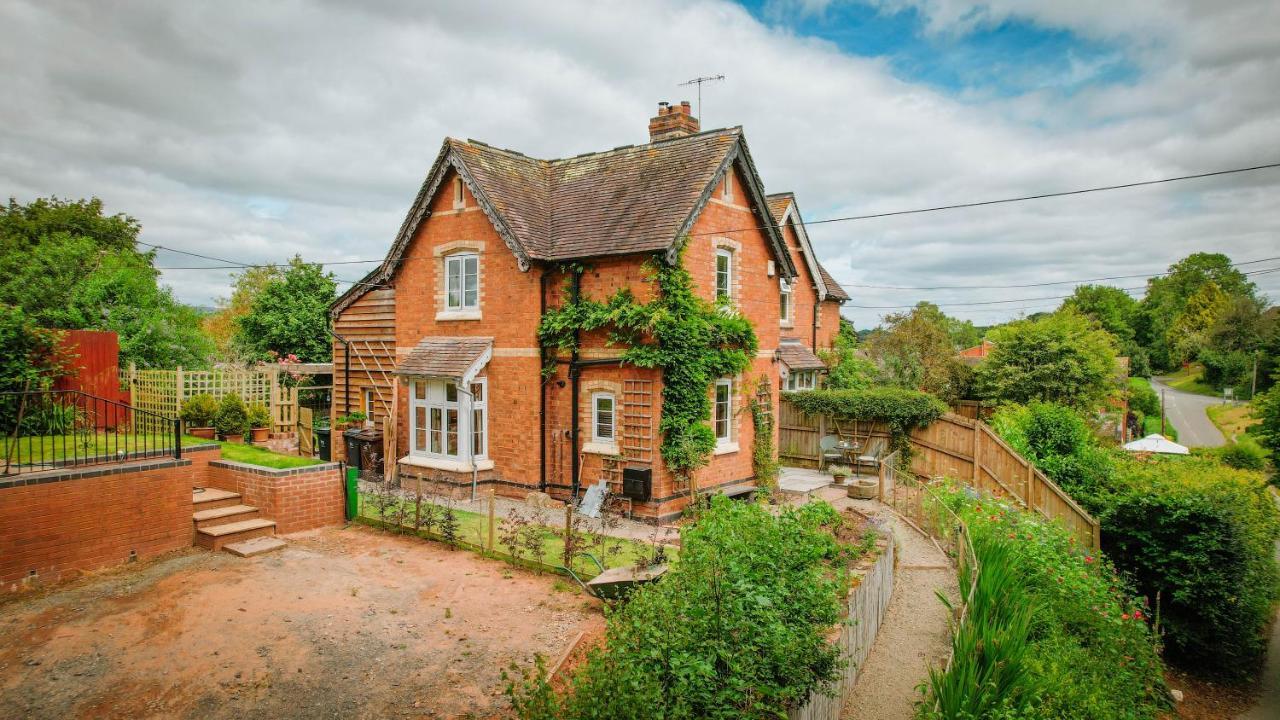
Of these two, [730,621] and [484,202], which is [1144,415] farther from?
[730,621]

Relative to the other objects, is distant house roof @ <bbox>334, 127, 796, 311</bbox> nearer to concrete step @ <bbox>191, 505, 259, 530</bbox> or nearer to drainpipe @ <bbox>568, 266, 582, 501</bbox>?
drainpipe @ <bbox>568, 266, 582, 501</bbox>

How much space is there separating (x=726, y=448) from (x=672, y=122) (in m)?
9.22

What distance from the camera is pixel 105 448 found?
1091 cm

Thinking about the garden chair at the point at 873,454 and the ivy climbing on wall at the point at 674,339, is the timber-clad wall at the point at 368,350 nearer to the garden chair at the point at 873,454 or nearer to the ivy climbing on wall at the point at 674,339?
the ivy climbing on wall at the point at 674,339

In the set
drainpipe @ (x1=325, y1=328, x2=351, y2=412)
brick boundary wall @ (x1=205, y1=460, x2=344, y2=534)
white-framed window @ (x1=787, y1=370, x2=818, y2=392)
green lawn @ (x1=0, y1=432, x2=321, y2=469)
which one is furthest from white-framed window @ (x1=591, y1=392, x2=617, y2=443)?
white-framed window @ (x1=787, y1=370, x2=818, y2=392)

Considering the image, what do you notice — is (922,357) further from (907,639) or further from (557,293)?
(907,639)

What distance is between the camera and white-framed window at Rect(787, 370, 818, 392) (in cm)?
2600

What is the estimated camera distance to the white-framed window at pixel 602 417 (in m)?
15.5

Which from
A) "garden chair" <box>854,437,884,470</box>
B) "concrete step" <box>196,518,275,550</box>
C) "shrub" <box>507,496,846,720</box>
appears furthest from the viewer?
"garden chair" <box>854,437,884,470</box>

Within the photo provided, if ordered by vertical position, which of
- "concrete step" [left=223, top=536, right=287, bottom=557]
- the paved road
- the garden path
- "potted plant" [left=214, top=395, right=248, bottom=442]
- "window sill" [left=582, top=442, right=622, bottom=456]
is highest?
"potted plant" [left=214, top=395, right=248, bottom=442]

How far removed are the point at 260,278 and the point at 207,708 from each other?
50193 mm

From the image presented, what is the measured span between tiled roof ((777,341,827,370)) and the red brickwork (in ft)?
60.8

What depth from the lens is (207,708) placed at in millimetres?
6574

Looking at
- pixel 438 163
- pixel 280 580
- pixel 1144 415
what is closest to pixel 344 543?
pixel 280 580
